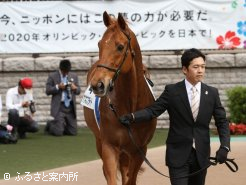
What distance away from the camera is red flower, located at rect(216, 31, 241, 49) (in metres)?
18.3

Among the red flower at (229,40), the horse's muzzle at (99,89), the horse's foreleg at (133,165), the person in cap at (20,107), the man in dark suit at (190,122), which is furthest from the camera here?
the red flower at (229,40)

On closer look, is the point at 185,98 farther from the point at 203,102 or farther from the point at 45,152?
the point at 45,152

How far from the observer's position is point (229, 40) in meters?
18.3

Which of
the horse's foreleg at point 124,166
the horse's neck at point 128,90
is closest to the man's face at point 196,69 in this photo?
the horse's neck at point 128,90

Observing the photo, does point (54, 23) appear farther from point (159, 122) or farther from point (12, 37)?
point (159, 122)

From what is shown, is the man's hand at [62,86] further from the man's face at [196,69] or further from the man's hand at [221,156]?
the man's hand at [221,156]

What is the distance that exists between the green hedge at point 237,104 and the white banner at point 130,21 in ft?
4.82

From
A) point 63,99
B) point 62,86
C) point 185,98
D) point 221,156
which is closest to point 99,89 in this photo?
point 185,98

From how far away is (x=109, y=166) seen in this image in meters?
7.54

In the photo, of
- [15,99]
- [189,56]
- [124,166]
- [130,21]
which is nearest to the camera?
[189,56]

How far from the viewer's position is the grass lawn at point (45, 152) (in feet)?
38.5

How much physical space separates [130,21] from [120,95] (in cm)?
1053

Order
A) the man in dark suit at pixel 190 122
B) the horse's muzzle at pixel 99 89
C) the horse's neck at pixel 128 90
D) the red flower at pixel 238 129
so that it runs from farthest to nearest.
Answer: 1. the red flower at pixel 238 129
2. the horse's neck at pixel 128 90
3. the horse's muzzle at pixel 99 89
4. the man in dark suit at pixel 190 122

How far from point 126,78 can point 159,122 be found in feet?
36.0
